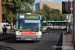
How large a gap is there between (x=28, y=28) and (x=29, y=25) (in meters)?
0.30

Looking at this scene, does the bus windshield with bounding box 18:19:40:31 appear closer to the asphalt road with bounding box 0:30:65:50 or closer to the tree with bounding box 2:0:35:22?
the asphalt road with bounding box 0:30:65:50

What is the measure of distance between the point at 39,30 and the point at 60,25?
130 feet

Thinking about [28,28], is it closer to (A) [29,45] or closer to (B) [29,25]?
(B) [29,25]

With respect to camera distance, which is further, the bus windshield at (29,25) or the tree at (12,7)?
the tree at (12,7)

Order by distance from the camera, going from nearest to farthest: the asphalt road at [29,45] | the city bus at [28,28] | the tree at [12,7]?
the asphalt road at [29,45]
the city bus at [28,28]
the tree at [12,7]

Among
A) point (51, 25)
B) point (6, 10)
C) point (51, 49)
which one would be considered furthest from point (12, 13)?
point (51, 49)

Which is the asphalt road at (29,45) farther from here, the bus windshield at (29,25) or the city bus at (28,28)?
the bus windshield at (29,25)

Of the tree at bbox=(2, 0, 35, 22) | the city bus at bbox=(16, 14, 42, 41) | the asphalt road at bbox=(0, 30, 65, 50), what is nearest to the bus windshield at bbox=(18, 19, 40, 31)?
the city bus at bbox=(16, 14, 42, 41)

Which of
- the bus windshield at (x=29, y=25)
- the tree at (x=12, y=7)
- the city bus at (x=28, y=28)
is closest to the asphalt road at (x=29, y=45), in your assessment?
the city bus at (x=28, y=28)

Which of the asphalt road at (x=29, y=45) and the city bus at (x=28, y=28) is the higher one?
the city bus at (x=28, y=28)

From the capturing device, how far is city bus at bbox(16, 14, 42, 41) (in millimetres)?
14906

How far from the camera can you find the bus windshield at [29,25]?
1517cm

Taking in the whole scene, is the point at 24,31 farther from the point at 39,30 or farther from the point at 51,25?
the point at 51,25

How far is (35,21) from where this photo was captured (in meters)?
15.4
